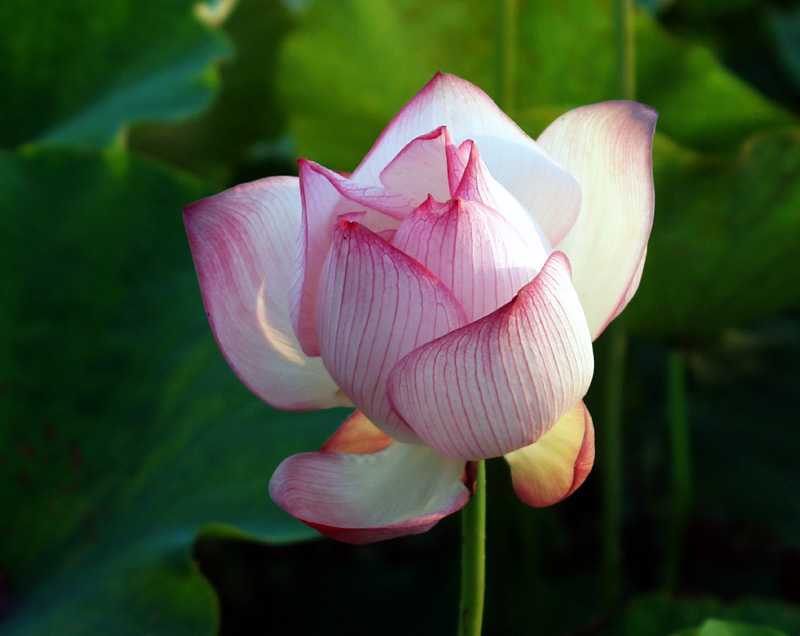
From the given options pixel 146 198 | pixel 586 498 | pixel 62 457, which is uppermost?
pixel 146 198

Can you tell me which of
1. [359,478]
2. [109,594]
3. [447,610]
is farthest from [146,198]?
[447,610]

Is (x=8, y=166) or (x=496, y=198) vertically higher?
(x=8, y=166)

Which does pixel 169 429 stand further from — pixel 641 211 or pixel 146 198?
pixel 641 211

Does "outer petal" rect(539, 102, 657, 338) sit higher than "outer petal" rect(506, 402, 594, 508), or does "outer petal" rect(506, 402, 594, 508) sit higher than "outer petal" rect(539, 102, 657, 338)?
"outer petal" rect(539, 102, 657, 338)

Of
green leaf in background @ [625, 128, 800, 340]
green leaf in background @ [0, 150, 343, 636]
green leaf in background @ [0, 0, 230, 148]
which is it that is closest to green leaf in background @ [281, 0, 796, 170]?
green leaf in background @ [0, 0, 230, 148]

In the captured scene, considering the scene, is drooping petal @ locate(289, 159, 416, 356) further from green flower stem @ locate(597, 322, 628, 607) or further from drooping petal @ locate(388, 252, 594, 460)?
green flower stem @ locate(597, 322, 628, 607)

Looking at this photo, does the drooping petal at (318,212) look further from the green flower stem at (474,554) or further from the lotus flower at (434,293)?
the green flower stem at (474,554)
